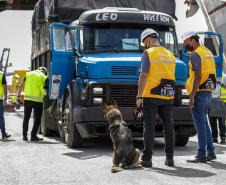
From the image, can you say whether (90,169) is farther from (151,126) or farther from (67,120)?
(67,120)

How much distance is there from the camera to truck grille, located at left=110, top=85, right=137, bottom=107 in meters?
9.17

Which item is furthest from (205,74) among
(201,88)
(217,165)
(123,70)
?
(123,70)

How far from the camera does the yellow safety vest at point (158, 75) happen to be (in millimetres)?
7133

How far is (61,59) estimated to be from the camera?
976 cm

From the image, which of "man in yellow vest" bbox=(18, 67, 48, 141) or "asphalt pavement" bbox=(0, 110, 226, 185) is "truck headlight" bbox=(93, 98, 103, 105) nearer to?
"asphalt pavement" bbox=(0, 110, 226, 185)

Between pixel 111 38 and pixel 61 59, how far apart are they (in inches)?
38.1

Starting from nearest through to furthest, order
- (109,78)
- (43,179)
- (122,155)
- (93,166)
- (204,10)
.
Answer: (43,179)
(122,155)
(93,166)
(109,78)
(204,10)

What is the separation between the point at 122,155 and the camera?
6914 millimetres

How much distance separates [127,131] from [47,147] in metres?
3.36

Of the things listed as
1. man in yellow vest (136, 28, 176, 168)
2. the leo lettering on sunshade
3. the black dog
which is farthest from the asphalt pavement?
the leo lettering on sunshade

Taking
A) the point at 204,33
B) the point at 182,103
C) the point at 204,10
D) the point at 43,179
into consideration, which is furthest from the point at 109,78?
the point at 204,10

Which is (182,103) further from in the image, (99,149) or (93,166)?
(93,166)

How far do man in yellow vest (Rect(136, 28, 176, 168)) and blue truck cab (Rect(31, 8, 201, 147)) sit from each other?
5.96 ft

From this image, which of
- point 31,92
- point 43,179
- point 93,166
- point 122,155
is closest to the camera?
point 43,179
